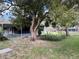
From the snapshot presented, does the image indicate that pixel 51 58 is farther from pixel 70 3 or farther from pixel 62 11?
pixel 70 3

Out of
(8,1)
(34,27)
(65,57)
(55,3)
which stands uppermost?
(8,1)

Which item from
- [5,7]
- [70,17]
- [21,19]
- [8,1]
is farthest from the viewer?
[21,19]

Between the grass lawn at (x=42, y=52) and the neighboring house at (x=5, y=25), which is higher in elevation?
the neighboring house at (x=5, y=25)

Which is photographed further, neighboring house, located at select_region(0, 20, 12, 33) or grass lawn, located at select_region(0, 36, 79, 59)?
neighboring house, located at select_region(0, 20, 12, 33)

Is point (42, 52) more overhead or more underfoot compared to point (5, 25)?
more underfoot

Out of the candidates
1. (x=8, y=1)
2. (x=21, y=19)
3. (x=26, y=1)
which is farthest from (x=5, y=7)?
(x=26, y=1)

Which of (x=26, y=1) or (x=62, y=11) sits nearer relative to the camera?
(x=62, y=11)

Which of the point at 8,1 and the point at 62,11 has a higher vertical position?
the point at 8,1

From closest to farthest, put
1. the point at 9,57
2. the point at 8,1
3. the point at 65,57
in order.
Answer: the point at 9,57 < the point at 65,57 < the point at 8,1

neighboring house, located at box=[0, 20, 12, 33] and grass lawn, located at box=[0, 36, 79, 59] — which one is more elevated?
neighboring house, located at box=[0, 20, 12, 33]

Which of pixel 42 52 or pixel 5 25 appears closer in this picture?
pixel 42 52

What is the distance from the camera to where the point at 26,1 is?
43.7ft

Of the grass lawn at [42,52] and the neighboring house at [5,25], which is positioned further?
the neighboring house at [5,25]

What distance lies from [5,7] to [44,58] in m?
12.3
